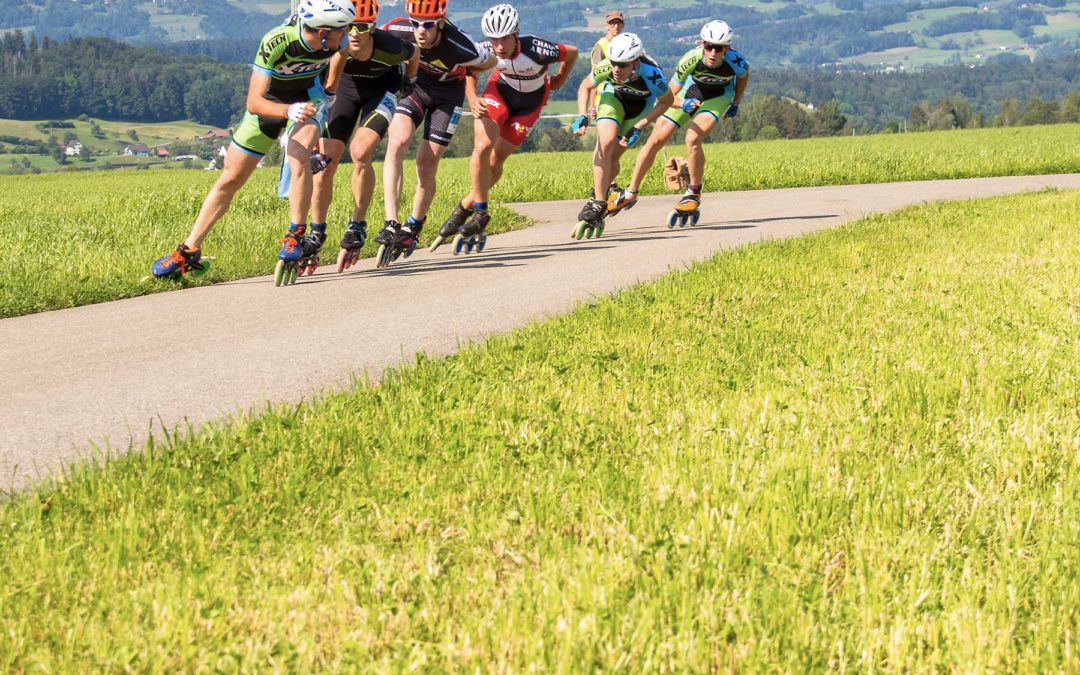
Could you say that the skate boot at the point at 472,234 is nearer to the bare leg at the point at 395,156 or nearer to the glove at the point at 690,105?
the bare leg at the point at 395,156

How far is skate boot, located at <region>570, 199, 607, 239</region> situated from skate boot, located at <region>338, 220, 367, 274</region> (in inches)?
126

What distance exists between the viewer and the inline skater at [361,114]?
34.1 ft

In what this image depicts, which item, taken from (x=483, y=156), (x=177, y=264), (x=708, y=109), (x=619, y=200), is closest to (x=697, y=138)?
(x=708, y=109)

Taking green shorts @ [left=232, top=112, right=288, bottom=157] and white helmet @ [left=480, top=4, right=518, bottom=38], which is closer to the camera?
green shorts @ [left=232, top=112, right=288, bottom=157]

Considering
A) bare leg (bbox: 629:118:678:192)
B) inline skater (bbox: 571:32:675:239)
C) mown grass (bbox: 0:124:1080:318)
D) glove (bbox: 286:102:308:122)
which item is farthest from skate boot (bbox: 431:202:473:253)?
glove (bbox: 286:102:308:122)

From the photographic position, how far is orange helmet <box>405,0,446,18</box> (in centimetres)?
1052

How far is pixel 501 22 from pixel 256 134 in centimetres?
269

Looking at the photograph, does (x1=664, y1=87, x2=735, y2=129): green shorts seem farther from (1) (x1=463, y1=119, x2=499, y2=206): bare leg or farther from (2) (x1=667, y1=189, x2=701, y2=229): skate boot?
(1) (x1=463, y1=119, x2=499, y2=206): bare leg

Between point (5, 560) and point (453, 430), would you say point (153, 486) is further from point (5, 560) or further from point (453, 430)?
point (453, 430)

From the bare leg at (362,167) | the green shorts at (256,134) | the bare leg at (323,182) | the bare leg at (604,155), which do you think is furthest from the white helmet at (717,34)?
the green shorts at (256,134)

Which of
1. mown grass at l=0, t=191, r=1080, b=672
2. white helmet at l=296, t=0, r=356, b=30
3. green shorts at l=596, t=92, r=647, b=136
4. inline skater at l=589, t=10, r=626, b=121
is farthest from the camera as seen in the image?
inline skater at l=589, t=10, r=626, b=121

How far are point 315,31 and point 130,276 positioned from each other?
2587mm

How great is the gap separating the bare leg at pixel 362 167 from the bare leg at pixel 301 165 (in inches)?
23.4

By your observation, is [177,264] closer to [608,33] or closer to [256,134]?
[256,134]
